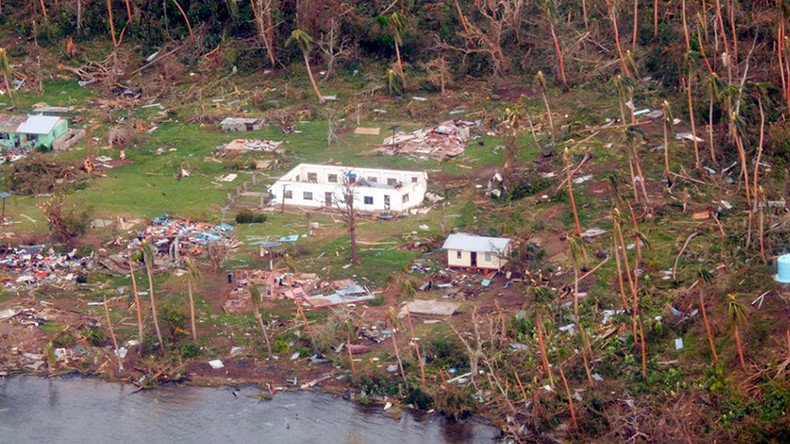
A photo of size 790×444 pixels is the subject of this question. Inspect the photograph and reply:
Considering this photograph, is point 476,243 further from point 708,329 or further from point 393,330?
point 708,329

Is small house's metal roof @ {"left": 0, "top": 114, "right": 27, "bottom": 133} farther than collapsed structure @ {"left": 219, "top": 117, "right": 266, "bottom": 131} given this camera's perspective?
No

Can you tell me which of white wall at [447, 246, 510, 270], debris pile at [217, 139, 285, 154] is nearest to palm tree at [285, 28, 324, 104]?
debris pile at [217, 139, 285, 154]

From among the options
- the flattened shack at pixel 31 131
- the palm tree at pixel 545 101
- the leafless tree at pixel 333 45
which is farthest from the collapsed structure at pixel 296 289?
the leafless tree at pixel 333 45

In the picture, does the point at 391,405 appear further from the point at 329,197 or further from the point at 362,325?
the point at 329,197

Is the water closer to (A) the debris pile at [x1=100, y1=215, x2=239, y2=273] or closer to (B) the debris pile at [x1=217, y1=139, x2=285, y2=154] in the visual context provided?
(A) the debris pile at [x1=100, y1=215, x2=239, y2=273]

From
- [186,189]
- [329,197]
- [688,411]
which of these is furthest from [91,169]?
[688,411]
